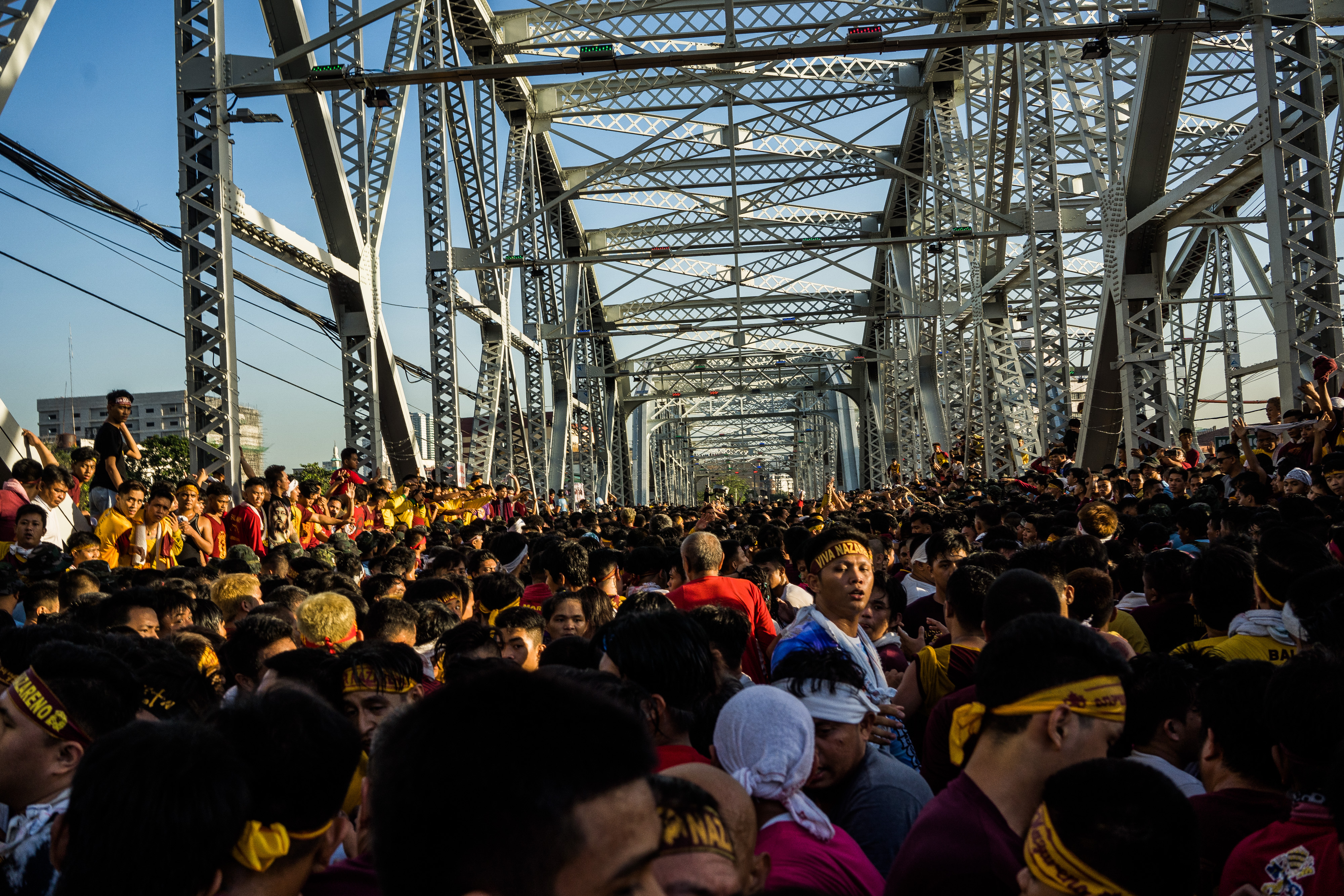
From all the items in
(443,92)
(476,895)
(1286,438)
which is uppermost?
(443,92)

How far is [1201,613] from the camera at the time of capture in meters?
4.84

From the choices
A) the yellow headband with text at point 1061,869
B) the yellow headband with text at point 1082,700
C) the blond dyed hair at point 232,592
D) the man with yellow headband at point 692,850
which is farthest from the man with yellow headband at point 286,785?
the blond dyed hair at point 232,592

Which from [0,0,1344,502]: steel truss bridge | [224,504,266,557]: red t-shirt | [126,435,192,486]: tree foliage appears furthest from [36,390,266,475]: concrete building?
[224,504,266,557]: red t-shirt

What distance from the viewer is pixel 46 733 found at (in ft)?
9.82

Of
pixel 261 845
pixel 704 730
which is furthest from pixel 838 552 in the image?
pixel 261 845

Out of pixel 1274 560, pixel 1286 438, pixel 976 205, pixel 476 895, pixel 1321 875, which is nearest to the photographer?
pixel 476 895

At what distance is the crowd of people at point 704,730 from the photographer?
145cm

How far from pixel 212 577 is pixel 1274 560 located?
7.19 metres

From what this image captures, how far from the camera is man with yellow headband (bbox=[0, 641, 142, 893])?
2.80 metres

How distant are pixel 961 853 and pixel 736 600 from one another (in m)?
3.80

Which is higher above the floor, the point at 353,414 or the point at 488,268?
the point at 488,268

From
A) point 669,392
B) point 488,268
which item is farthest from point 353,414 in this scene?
point 669,392

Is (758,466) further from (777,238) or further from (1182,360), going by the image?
(1182,360)

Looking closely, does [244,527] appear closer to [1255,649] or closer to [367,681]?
[367,681]
